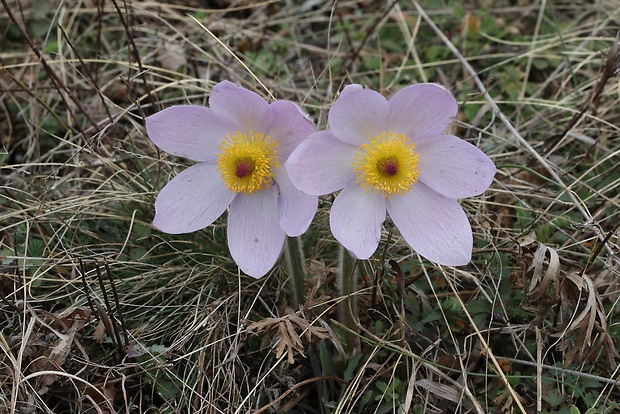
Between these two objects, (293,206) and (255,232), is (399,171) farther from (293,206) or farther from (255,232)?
(255,232)

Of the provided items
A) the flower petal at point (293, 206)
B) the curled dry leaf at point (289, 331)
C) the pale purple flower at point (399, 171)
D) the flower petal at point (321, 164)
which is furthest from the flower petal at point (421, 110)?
the curled dry leaf at point (289, 331)

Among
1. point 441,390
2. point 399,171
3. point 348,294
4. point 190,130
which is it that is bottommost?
point 441,390

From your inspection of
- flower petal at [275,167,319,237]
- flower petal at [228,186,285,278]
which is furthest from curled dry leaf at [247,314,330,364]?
flower petal at [275,167,319,237]

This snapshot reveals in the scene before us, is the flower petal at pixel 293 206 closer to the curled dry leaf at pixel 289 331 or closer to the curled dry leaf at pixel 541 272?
the curled dry leaf at pixel 289 331

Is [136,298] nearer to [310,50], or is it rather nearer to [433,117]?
[433,117]

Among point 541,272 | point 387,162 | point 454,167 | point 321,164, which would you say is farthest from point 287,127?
point 541,272

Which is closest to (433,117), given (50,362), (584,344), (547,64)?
(584,344)
